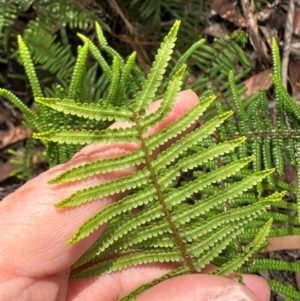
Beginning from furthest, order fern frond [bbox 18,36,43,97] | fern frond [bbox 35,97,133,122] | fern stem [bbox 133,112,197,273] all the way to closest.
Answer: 1. fern frond [bbox 18,36,43,97]
2. fern stem [bbox 133,112,197,273]
3. fern frond [bbox 35,97,133,122]

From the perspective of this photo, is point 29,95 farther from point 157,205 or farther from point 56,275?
point 157,205

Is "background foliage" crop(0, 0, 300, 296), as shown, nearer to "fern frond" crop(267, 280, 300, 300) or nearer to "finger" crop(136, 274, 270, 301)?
"fern frond" crop(267, 280, 300, 300)

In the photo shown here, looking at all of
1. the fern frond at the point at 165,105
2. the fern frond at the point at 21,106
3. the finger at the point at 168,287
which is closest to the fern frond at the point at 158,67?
the fern frond at the point at 165,105

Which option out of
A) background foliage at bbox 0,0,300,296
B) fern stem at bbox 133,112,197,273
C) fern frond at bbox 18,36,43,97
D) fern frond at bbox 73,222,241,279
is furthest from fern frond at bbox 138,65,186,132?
fern frond at bbox 18,36,43,97

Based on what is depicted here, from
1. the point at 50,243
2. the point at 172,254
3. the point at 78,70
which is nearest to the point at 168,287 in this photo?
the point at 172,254

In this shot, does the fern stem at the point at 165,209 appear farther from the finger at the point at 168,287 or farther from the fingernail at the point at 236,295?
the fingernail at the point at 236,295

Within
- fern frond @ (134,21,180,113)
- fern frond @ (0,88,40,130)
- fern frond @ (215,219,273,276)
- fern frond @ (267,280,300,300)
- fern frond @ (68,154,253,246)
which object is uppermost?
fern frond @ (134,21,180,113)

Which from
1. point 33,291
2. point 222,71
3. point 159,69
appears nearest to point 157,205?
point 159,69
